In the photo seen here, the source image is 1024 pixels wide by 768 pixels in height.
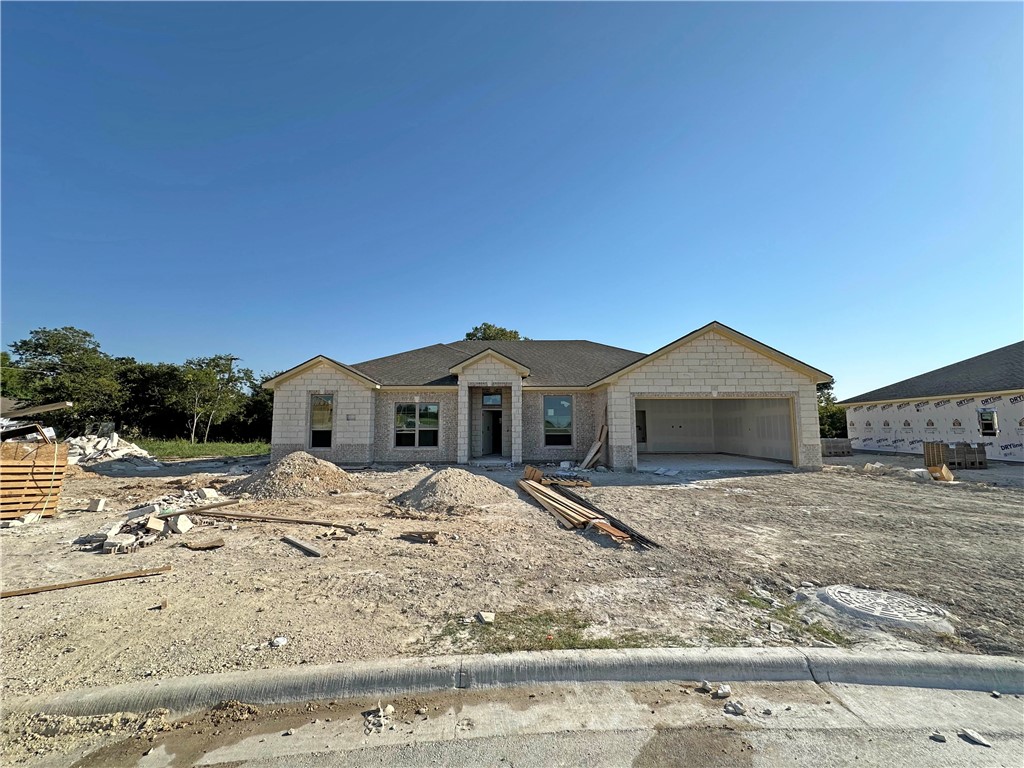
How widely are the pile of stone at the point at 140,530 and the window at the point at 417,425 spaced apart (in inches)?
371

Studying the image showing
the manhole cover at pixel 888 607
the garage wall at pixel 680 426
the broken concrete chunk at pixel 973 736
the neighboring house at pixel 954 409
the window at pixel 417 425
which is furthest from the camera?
the garage wall at pixel 680 426

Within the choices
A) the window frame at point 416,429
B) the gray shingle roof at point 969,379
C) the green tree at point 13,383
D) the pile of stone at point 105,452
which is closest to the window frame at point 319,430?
the window frame at point 416,429

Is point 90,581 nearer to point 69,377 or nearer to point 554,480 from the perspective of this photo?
point 554,480

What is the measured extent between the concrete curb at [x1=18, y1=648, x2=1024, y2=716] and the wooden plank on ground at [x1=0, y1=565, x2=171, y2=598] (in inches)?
95.9

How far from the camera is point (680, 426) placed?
74.4 feet

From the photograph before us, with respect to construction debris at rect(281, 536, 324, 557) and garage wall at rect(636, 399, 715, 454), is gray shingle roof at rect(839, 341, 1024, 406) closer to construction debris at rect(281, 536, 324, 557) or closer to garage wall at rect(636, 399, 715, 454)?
garage wall at rect(636, 399, 715, 454)

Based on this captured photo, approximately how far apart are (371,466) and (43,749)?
14213 millimetres

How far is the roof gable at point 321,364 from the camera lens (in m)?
16.8

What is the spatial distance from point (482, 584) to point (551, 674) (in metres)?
1.84

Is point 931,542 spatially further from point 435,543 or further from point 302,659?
point 302,659

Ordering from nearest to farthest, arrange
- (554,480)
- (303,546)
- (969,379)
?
(303,546)
(554,480)
(969,379)

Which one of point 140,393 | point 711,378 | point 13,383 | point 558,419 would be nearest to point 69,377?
point 140,393

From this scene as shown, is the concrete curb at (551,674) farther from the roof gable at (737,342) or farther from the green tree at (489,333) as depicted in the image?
the green tree at (489,333)

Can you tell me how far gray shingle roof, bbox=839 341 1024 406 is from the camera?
18.2m
